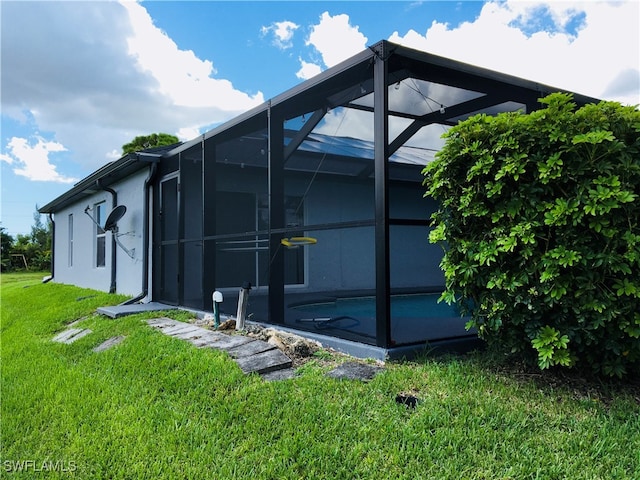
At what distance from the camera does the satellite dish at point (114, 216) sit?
7652 millimetres

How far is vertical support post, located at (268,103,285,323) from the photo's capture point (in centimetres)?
459

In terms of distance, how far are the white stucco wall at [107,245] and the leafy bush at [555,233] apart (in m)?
6.23

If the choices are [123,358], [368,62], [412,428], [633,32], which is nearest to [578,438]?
[412,428]

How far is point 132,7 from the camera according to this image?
24.9 ft

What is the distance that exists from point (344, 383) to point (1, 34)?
303 inches

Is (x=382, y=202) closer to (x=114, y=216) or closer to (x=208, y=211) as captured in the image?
(x=208, y=211)

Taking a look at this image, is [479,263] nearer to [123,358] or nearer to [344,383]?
[344,383]

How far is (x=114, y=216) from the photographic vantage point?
768cm

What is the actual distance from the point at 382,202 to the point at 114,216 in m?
6.14

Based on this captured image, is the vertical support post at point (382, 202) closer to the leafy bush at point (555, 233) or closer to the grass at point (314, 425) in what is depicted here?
the grass at point (314, 425)

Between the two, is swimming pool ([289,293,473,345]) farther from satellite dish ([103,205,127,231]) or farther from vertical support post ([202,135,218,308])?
satellite dish ([103,205,127,231])

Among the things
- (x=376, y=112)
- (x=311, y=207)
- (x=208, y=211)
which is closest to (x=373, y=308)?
(x=311, y=207)

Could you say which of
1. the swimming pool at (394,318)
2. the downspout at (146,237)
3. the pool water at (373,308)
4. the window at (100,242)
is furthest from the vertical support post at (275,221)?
the window at (100,242)

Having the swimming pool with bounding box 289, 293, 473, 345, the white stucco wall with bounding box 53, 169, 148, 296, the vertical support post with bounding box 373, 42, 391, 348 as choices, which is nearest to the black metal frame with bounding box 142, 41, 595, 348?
the vertical support post with bounding box 373, 42, 391, 348
